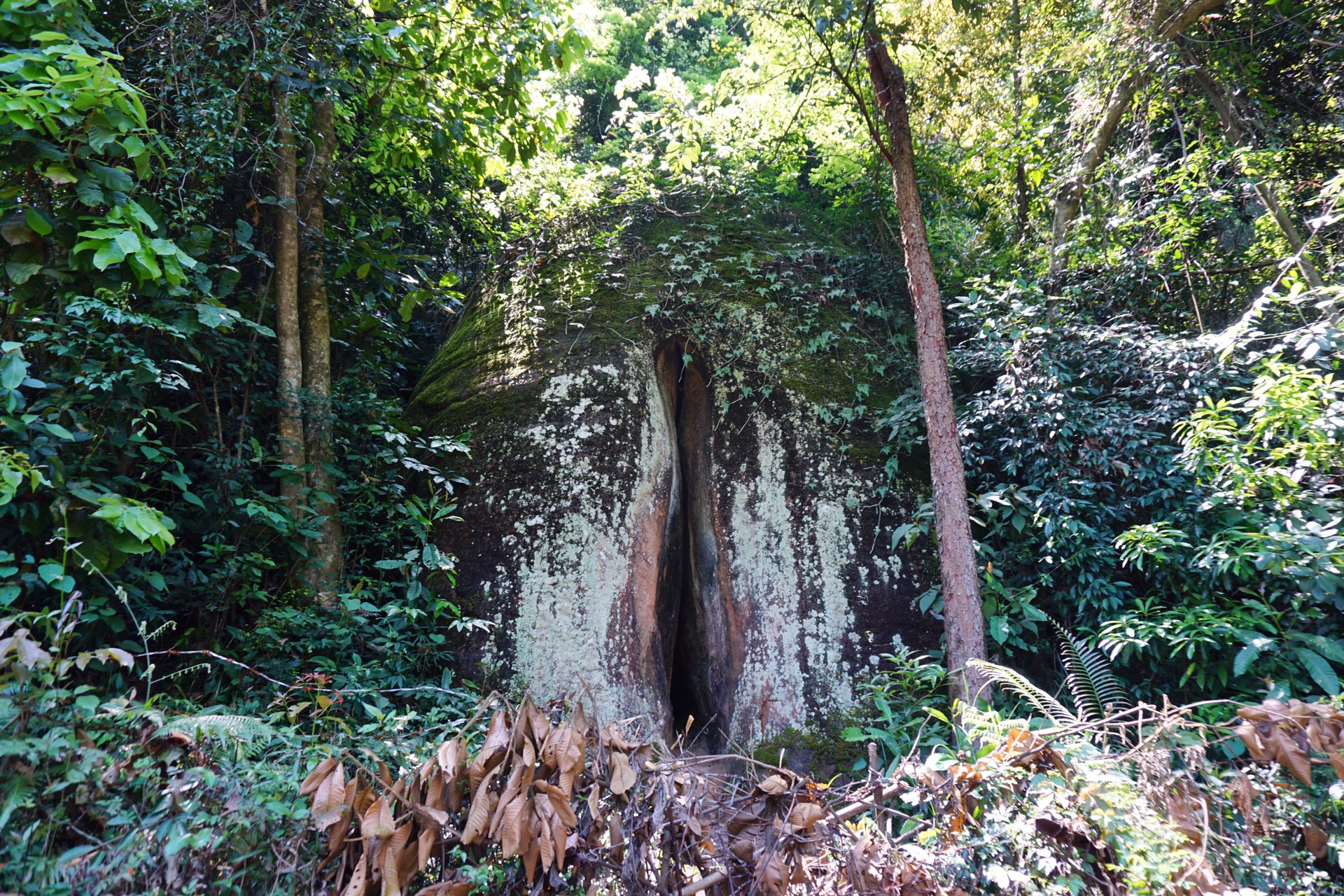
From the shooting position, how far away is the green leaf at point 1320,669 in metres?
3.44

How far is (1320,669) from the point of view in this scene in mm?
3518

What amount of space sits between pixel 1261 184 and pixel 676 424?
198 inches

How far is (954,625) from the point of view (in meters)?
4.45

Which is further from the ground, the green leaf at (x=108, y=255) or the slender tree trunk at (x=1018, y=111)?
the slender tree trunk at (x=1018, y=111)

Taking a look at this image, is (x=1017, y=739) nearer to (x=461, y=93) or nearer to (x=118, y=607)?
(x=118, y=607)

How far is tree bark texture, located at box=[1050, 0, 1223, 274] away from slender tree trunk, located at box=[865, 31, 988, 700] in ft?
6.60

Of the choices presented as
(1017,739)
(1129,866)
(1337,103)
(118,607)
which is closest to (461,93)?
(118,607)

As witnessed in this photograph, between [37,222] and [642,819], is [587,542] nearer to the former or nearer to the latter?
[642,819]

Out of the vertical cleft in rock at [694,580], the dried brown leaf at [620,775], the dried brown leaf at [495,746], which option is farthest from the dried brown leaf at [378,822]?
the vertical cleft in rock at [694,580]

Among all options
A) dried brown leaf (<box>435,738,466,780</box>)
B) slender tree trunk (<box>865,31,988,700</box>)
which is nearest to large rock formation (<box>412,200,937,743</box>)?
slender tree trunk (<box>865,31,988,700</box>)

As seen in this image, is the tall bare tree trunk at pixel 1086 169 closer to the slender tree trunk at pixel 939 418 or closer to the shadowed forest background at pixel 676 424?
the shadowed forest background at pixel 676 424

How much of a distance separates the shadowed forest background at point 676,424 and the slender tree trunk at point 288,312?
39 millimetres

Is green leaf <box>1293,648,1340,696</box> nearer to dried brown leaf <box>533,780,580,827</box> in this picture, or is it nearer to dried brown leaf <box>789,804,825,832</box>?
dried brown leaf <box>789,804,825,832</box>

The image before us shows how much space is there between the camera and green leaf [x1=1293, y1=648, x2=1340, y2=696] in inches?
136
